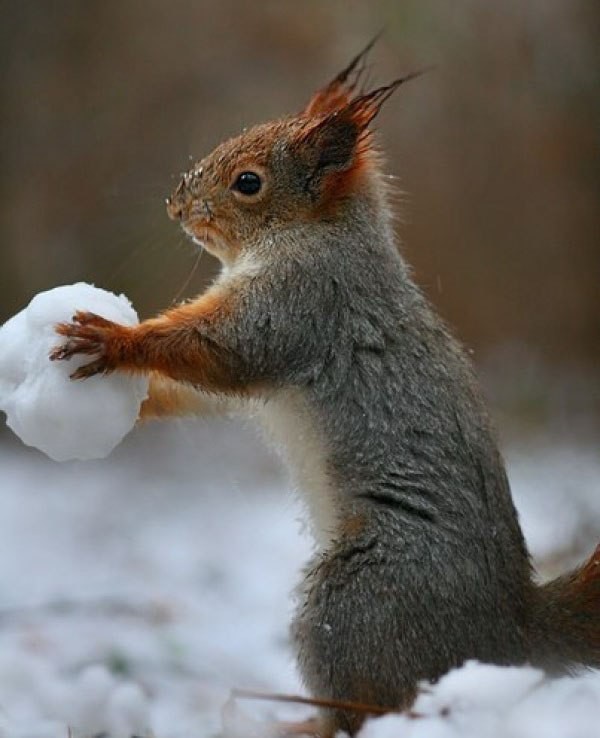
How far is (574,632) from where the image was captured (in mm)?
2215

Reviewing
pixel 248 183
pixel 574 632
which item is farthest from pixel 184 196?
pixel 574 632

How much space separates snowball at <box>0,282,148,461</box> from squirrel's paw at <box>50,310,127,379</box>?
0.4 inches

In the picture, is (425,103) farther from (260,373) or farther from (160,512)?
(260,373)

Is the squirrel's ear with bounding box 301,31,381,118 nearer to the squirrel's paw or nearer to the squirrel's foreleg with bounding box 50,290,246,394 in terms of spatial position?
the squirrel's foreleg with bounding box 50,290,246,394

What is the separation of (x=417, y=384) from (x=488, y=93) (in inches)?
126

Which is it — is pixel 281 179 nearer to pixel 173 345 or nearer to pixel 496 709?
pixel 173 345

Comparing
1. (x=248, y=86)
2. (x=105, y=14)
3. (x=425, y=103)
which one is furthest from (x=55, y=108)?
(x=425, y=103)

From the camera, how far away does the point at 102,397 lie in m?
2.15

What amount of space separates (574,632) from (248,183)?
93 centimetres

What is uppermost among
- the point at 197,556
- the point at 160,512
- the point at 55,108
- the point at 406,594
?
the point at 55,108

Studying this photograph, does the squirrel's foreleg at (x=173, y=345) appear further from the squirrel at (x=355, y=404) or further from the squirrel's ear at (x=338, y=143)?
the squirrel's ear at (x=338, y=143)

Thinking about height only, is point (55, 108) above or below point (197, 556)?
above

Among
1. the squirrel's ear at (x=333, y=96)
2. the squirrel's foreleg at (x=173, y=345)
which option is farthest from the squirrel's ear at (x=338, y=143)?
the squirrel's foreleg at (x=173, y=345)

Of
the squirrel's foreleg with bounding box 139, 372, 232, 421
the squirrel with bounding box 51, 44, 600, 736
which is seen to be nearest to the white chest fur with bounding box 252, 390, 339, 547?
the squirrel with bounding box 51, 44, 600, 736
